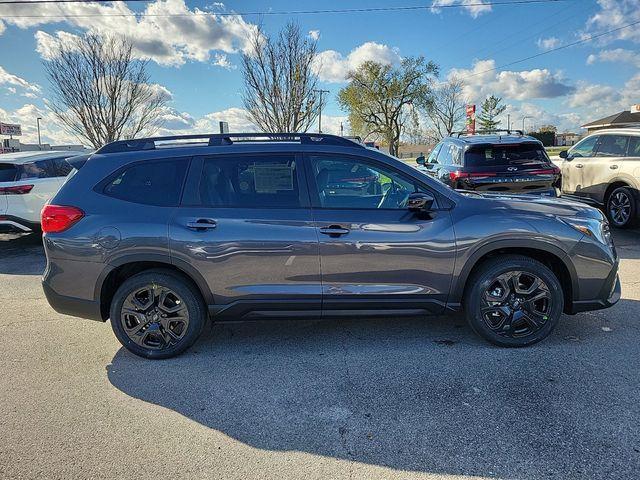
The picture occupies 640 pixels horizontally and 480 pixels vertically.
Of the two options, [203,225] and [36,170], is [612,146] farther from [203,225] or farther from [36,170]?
[36,170]

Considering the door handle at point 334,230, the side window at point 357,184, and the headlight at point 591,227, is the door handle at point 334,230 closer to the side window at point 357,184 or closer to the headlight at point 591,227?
the side window at point 357,184

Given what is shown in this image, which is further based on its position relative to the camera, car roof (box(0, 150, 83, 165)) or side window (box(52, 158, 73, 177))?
side window (box(52, 158, 73, 177))

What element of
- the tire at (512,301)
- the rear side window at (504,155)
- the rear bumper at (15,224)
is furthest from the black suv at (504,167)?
Answer: the rear bumper at (15,224)

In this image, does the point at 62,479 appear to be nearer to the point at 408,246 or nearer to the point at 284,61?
the point at 408,246

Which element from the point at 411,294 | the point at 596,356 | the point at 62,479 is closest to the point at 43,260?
the point at 62,479

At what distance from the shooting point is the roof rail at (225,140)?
Answer: 3.84 meters

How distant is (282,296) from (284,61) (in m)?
13.9

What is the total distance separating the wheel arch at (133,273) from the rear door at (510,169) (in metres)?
5.23

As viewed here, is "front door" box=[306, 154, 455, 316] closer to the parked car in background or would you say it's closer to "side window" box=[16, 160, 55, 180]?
the parked car in background

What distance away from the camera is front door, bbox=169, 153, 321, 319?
3561 mm

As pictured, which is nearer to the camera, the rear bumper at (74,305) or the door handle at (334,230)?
the door handle at (334,230)

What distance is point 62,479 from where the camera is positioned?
2.42 meters

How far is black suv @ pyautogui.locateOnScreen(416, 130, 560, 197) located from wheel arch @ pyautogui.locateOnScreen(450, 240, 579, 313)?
3782 millimetres

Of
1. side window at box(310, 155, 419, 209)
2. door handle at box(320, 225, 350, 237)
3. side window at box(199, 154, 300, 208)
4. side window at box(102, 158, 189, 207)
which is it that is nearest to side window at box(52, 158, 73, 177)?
side window at box(102, 158, 189, 207)
